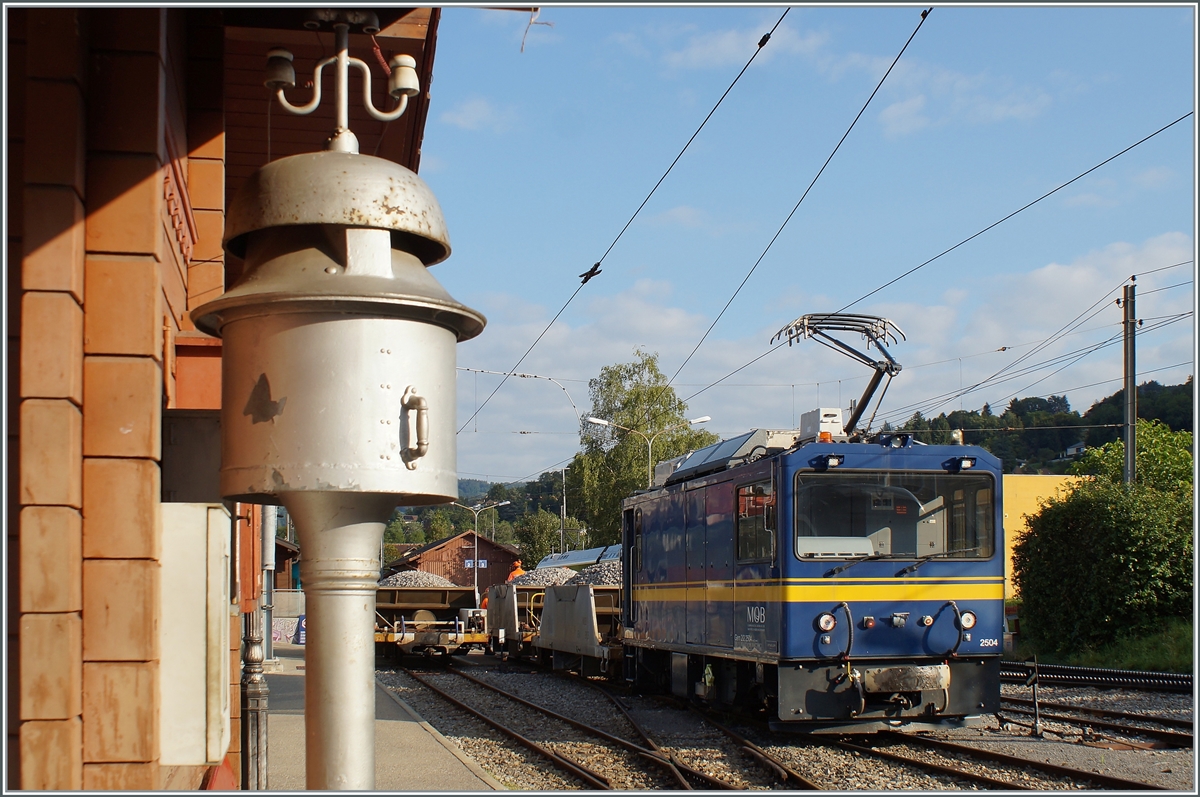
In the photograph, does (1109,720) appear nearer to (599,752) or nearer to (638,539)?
(599,752)

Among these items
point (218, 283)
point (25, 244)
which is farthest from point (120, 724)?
point (218, 283)

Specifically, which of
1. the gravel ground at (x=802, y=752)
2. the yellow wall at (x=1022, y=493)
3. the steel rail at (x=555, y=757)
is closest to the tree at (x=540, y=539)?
the yellow wall at (x=1022, y=493)

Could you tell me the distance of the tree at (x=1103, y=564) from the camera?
67.5ft

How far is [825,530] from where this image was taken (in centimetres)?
1105

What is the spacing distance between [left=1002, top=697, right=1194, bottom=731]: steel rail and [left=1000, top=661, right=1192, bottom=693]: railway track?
0.51 m

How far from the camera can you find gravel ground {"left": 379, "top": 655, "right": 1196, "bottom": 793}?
9.53m

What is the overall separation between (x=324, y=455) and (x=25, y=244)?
58.6 inches

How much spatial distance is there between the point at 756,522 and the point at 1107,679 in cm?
814

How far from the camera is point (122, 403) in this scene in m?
4.73

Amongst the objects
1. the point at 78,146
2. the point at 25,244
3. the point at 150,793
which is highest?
the point at 78,146

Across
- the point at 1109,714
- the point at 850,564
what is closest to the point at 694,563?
the point at 850,564

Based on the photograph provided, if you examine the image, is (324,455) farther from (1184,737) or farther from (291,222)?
(1184,737)

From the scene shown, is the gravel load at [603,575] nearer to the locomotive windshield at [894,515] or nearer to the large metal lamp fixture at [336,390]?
the locomotive windshield at [894,515]

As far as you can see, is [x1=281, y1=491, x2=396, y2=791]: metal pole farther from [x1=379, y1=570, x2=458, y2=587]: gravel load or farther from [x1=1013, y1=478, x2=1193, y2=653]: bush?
[x1=379, y1=570, x2=458, y2=587]: gravel load
